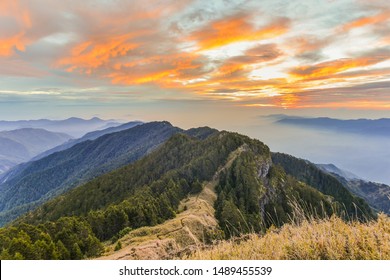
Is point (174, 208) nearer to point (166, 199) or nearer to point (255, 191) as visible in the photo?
point (166, 199)

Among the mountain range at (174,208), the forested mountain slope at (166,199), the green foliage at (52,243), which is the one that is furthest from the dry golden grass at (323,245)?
the green foliage at (52,243)

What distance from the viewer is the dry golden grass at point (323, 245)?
6.05 meters

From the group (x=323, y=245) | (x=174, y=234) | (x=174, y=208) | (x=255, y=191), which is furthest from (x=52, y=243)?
(x=255, y=191)

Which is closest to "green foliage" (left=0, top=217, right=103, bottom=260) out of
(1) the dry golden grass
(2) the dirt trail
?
(2) the dirt trail

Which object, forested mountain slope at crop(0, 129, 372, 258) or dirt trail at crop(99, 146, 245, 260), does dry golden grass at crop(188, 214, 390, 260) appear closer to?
dirt trail at crop(99, 146, 245, 260)

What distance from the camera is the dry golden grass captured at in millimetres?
6047

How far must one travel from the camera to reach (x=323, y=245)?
255 inches

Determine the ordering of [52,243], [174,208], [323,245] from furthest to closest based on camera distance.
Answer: [174,208] → [52,243] → [323,245]

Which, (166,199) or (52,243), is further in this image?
(166,199)

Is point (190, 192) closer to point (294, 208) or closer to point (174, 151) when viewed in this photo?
point (174, 151)

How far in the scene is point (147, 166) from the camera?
502 feet

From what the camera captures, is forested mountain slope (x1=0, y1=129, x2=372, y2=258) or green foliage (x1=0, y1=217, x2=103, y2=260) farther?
forested mountain slope (x1=0, y1=129, x2=372, y2=258)

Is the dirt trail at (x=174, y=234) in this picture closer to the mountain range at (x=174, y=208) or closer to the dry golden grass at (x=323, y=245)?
the mountain range at (x=174, y=208)
